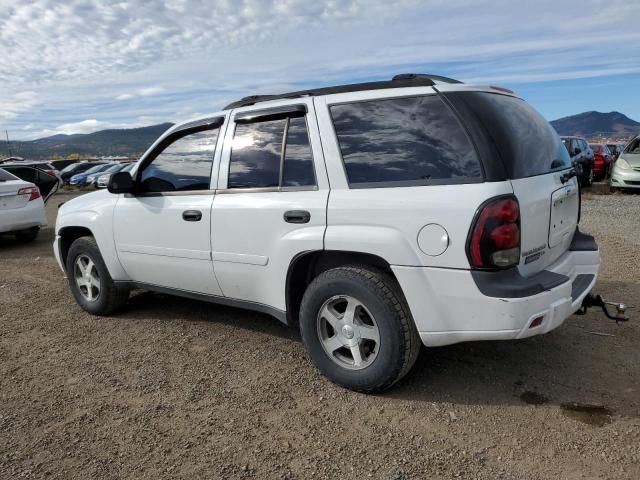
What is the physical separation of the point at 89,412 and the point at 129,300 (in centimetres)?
236

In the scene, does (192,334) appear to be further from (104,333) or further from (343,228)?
(343,228)

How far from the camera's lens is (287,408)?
321 cm

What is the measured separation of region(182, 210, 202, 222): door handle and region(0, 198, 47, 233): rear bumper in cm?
631

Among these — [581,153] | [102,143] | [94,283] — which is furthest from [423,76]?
[102,143]

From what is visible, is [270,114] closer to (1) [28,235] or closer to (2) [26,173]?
(1) [28,235]

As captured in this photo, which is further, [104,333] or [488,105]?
[104,333]

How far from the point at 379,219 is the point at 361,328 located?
27.2 inches

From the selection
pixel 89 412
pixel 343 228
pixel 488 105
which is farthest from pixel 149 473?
pixel 488 105

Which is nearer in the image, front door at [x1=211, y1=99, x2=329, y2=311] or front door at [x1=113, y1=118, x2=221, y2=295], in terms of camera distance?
front door at [x1=211, y1=99, x2=329, y2=311]

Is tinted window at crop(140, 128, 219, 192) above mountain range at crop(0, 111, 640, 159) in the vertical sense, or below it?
above

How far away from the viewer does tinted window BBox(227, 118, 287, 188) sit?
11.9 feet

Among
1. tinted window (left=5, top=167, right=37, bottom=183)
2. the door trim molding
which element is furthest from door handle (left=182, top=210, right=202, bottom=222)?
tinted window (left=5, top=167, right=37, bottom=183)

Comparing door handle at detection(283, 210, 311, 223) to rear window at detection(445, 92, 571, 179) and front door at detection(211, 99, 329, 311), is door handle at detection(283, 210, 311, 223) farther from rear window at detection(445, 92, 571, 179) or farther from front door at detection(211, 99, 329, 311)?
rear window at detection(445, 92, 571, 179)

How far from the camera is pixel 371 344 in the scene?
335 cm
